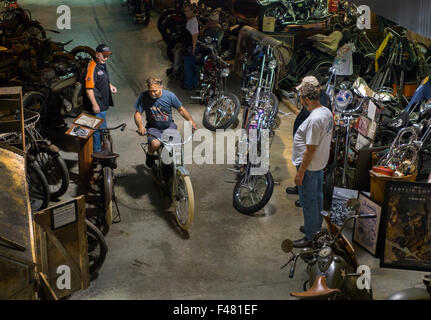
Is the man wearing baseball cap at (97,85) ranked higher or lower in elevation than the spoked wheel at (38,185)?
higher

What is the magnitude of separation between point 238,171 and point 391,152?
2171 mm

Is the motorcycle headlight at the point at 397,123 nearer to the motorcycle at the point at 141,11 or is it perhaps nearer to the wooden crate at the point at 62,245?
the wooden crate at the point at 62,245

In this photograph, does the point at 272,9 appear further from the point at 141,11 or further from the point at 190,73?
the point at 141,11

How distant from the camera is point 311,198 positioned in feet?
16.2

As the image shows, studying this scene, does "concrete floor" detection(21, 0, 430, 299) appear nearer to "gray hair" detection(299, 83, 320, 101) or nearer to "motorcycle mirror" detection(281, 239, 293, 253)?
"motorcycle mirror" detection(281, 239, 293, 253)

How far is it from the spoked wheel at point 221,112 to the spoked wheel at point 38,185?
3126 millimetres

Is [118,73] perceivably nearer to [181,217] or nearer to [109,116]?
[109,116]

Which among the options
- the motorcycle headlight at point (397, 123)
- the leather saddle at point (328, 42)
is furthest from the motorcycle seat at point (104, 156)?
the leather saddle at point (328, 42)

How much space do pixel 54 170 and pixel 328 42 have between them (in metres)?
5.72

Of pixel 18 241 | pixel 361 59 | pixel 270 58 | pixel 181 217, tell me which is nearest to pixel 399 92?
pixel 361 59

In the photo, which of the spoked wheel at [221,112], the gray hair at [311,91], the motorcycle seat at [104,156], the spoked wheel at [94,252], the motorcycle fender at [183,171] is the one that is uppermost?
the gray hair at [311,91]

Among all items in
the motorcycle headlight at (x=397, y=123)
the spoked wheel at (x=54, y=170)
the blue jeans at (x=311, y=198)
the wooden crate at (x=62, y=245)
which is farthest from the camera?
the motorcycle headlight at (x=397, y=123)

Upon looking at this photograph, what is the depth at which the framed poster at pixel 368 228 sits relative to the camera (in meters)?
4.94

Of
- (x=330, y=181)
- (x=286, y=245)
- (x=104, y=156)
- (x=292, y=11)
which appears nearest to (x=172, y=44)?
(x=292, y=11)
